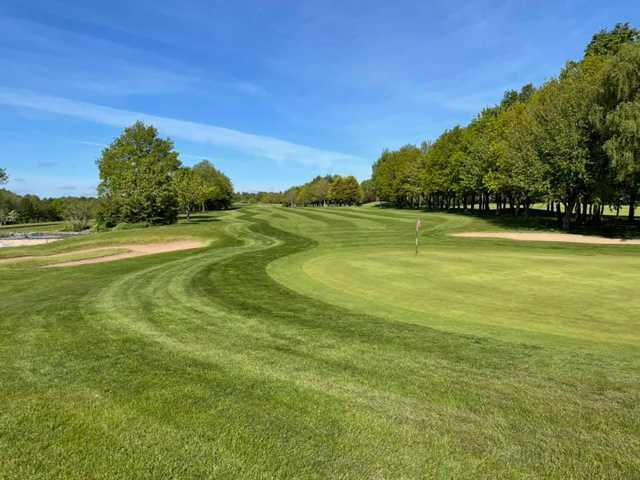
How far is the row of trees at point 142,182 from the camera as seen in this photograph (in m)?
52.7

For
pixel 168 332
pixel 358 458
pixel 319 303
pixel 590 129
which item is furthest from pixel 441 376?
pixel 590 129

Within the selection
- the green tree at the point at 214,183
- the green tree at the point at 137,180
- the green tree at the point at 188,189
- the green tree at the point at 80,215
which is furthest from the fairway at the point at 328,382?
the green tree at the point at 214,183

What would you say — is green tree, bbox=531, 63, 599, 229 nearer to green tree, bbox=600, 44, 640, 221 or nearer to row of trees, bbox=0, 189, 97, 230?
green tree, bbox=600, 44, 640, 221

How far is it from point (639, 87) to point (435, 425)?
41.1 m

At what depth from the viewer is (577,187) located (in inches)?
1425

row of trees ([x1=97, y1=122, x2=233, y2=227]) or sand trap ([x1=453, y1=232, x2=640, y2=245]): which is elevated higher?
row of trees ([x1=97, y1=122, x2=233, y2=227])

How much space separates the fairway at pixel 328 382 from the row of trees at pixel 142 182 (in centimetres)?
4378

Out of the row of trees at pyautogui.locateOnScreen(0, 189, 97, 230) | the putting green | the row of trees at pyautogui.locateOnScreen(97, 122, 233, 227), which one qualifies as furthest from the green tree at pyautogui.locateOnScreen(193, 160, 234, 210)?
the putting green

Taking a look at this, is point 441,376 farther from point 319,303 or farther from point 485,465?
point 319,303

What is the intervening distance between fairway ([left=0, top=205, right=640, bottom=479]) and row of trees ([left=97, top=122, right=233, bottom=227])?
43784mm

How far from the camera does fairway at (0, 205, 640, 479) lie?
392 cm

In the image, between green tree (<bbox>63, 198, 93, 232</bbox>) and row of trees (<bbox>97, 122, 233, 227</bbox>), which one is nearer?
row of trees (<bbox>97, 122, 233, 227</bbox>)

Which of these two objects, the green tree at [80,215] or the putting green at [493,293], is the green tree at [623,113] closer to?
the putting green at [493,293]

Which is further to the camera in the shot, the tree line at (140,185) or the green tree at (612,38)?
the tree line at (140,185)
